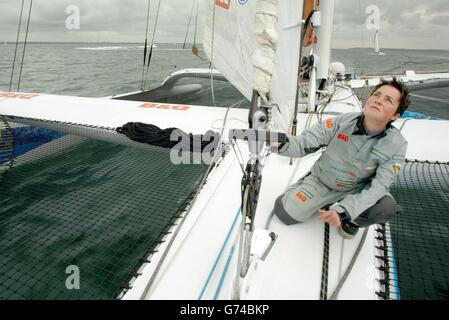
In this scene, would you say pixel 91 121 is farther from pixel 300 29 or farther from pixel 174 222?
pixel 300 29

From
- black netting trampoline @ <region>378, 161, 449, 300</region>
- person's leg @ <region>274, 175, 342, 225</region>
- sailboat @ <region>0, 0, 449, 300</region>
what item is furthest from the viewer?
black netting trampoline @ <region>378, 161, 449, 300</region>

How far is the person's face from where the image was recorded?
158 centimetres

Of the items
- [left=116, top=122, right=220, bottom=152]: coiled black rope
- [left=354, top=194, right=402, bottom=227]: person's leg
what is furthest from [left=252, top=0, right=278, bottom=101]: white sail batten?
[left=116, top=122, right=220, bottom=152]: coiled black rope

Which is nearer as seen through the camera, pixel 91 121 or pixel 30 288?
pixel 30 288

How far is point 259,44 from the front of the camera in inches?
69.9

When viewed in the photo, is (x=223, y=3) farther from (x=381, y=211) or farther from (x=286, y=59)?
(x=381, y=211)

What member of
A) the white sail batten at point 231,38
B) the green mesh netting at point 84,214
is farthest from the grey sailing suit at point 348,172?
the green mesh netting at point 84,214

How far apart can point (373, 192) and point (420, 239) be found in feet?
6.21

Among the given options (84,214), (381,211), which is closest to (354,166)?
(381,211)

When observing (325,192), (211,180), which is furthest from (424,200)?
(211,180)

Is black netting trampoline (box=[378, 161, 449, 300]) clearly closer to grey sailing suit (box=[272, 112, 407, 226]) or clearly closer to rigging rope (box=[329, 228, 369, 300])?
rigging rope (box=[329, 228, 369, 300])

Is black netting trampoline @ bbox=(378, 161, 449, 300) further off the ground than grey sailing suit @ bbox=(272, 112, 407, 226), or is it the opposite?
grey sailing suit @ bbox=(272, 112, 407, 226)

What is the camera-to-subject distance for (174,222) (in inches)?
79.4

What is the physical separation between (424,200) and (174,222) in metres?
3.34
